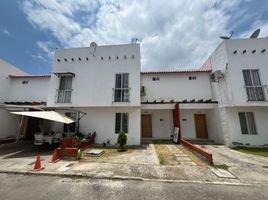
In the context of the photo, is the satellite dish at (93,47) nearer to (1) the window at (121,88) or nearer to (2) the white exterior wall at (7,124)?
(1) the window at (121,88)

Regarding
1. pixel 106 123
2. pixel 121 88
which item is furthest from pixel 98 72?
pixel 106 123

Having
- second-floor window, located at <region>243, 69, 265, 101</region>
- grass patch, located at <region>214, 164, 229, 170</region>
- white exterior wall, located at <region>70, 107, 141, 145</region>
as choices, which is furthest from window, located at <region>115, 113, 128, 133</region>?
second-floor window, located at <region>243, 69, 265, 101</region>

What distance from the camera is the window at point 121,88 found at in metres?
11.5

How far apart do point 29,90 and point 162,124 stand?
15.9m

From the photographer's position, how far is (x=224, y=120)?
1117 centimetres

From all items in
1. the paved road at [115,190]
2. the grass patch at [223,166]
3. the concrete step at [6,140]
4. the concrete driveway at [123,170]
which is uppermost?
the concrete step at [6,140]

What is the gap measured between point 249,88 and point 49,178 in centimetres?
1481

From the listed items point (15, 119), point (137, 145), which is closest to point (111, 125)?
point (137, 145)

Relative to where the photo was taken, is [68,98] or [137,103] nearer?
[137,103]

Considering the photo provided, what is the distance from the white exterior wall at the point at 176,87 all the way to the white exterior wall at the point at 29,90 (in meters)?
11.8

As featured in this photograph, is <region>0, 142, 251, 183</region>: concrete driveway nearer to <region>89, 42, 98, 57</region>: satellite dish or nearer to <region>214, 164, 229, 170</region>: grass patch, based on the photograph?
<region>214, 164, 229, 170</region>: grass patch

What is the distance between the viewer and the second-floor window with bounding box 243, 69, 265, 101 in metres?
10.6

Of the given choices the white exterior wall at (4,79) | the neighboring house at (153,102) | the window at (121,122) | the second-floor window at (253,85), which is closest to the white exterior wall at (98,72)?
the neighboring house at (153,102)

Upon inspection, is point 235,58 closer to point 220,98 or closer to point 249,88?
point 249,88
